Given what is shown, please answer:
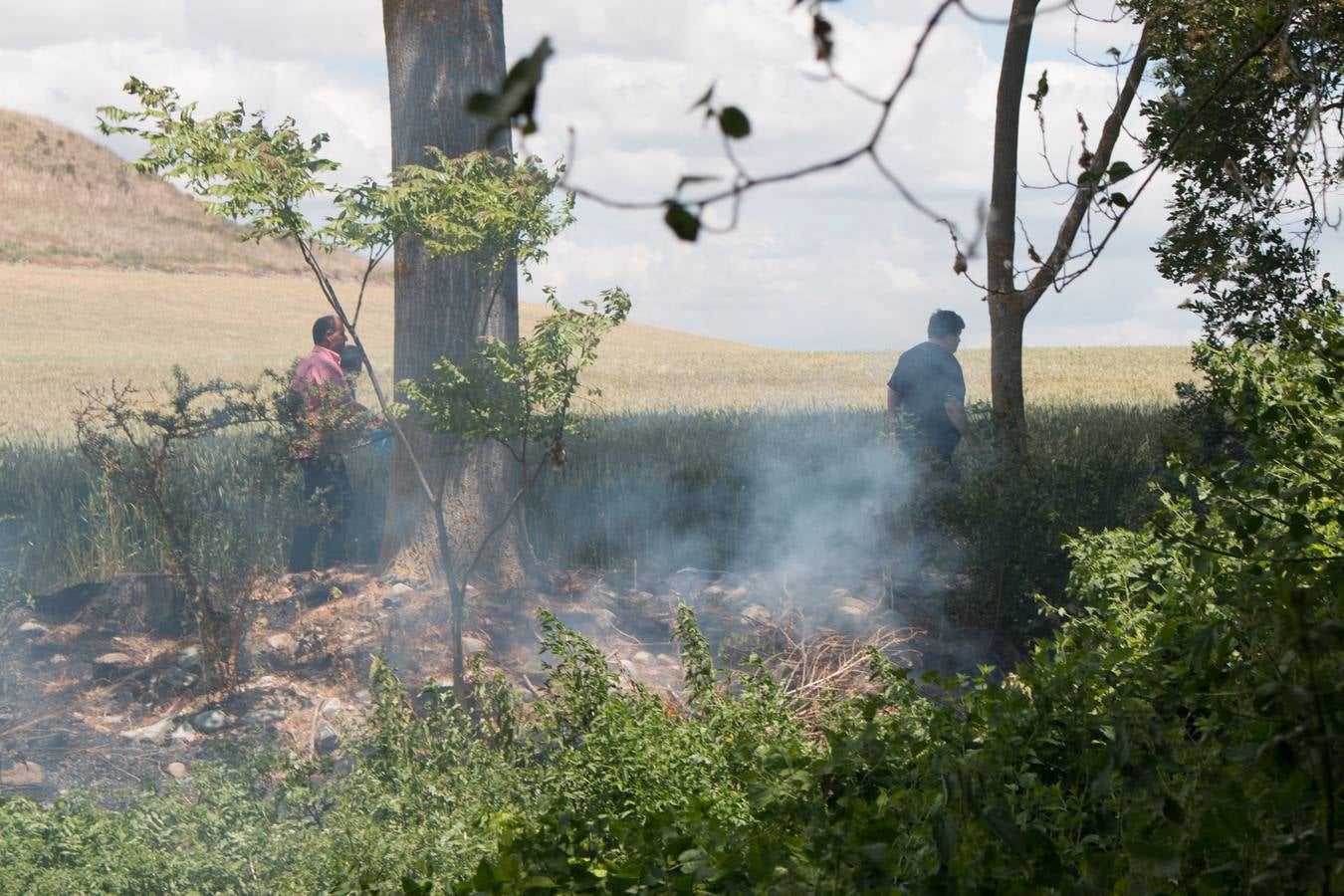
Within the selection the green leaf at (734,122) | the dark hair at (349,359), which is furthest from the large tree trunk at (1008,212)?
the green leaf at (734,122)

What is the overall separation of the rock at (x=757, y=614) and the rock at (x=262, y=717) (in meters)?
2.87

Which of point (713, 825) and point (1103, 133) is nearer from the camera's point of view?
point (713, 825)

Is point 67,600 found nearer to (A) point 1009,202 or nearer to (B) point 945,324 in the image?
(B) point 945,324

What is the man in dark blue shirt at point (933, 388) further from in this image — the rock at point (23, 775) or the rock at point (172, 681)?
the rock at point (23, 775)

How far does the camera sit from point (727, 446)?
1275 centimetres

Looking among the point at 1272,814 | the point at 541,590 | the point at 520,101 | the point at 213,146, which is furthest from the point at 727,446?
the point at 520,101

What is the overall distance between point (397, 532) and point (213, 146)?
3016 mm

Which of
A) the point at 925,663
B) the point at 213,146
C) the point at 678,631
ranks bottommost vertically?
the point at 925,663

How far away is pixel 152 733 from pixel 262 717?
0.56 m

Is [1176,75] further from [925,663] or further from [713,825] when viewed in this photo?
[713,825]

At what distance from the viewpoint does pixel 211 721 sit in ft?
24.9

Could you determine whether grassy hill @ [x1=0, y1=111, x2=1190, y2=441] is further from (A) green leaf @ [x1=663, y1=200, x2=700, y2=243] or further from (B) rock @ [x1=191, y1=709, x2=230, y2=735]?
(A) green leaf @ [x1=663, y1=200, x2=700, y2=243]

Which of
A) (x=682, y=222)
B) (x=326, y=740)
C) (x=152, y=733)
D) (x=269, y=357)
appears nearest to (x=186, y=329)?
(x=269, y=357)

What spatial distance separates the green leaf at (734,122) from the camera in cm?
219
